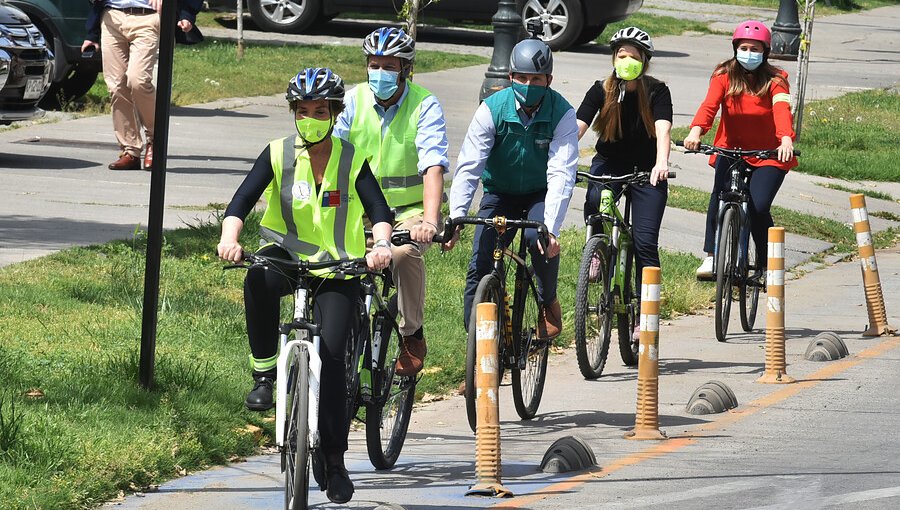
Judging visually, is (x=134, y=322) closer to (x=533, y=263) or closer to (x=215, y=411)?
(x=215, y=411)

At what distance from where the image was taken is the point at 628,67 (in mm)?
9695

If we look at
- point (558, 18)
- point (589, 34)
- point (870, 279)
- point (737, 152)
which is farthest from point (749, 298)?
point (589, 34)

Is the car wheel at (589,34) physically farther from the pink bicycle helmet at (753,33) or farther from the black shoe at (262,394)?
the black shoe at (262,394)

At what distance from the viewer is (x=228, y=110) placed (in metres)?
19.1

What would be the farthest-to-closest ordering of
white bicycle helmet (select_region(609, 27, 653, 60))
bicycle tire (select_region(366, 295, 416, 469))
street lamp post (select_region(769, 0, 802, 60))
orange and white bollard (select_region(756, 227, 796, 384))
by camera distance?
street lamp post (select_region(769, 0, 802, 60)) → white bicycle helmet (select_region(609, 27, 653, 60)) → orange and white bollard (select_region(756, 227, 796, 384)) → bicycle tire (select_region(366, 295, 416, 469))

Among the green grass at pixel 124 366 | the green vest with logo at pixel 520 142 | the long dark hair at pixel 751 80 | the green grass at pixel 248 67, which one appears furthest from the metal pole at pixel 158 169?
the green grass at pixel 248 67

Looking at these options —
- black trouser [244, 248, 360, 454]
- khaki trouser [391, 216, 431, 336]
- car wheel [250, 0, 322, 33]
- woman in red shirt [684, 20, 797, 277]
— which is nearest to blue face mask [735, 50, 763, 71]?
woman in red shirt [684, 20, 797, 277]

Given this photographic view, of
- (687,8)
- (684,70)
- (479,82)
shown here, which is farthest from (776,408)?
(687,8)

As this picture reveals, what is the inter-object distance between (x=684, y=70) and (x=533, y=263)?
18148 millimetres

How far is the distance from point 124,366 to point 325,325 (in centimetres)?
219

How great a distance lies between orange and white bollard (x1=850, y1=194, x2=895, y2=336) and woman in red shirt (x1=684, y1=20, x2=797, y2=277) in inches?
22.5

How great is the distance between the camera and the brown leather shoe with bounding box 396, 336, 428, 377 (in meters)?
7.58

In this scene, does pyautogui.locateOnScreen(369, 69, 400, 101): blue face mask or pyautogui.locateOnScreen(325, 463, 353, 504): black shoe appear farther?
pyautogui.locateOnScreen(369, 69, 400, 101): blue face mask

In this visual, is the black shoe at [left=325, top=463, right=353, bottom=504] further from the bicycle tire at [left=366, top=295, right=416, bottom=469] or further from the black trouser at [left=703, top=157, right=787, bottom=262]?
the black trouser at [left=703, top=157, right=787, bottom=262]
